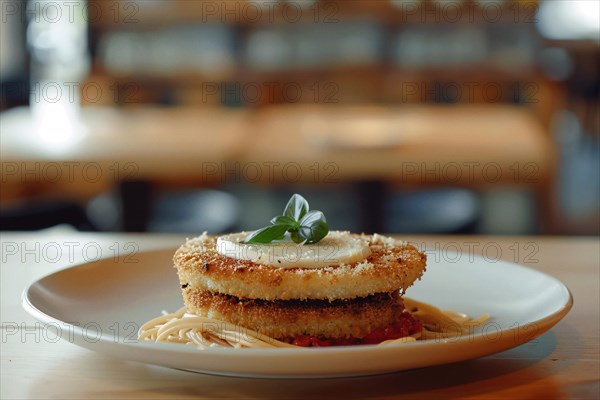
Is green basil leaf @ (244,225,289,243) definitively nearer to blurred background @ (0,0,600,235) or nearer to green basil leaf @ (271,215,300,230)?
green basil leaf @ (271,215,300,230)

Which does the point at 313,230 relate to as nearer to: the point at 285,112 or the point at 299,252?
the point at 299,252

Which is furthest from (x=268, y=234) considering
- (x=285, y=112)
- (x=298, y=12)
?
(x=298, y=12)

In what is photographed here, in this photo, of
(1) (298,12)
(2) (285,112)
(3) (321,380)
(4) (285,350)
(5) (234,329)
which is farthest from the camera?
(1) (298,12)

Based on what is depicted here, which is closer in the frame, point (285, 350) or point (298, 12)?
point (285, 350)

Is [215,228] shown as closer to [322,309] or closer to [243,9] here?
[322,309]

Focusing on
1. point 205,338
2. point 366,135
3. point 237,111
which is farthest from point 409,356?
point 237,111

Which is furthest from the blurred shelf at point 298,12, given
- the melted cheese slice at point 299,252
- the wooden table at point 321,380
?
the melted cheese slice at point 299,252

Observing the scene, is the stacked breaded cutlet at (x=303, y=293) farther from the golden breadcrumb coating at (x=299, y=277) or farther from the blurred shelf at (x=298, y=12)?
the blurred shelf at (x=298, y=12)
